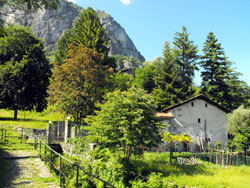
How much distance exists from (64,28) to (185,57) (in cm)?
11639

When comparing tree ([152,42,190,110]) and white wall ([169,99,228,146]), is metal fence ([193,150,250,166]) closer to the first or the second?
white wall ([169,99,228,146])

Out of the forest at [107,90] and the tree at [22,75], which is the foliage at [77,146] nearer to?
the forest at [107,90]

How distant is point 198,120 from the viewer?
2611 cm

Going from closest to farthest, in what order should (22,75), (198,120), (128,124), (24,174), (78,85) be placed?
(24,174) → (128,124) → (78,85) → (198,120) → (22,75)

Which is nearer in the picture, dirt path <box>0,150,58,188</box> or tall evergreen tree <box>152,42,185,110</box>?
dirt path <box>0,150,58,188</box>

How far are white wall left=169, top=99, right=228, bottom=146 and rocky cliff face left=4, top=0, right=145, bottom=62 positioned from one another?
301 ft

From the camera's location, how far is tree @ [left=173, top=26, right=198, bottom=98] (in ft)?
123

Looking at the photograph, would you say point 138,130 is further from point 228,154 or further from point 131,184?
point 228,154

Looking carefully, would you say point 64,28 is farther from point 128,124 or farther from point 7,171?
point 7,171

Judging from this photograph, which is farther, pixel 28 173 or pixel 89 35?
pixel 89 35

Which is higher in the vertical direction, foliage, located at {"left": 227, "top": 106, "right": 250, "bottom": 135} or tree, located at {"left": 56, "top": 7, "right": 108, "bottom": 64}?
tree, located at {"left": 56, "top": 7, "right": 108, "bottom": 64}

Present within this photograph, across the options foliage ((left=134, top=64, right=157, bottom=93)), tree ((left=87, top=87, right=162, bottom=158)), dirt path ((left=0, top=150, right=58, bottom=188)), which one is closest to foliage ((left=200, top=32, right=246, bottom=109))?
foliage ((left=134, top=64, right=157, bottom=93))

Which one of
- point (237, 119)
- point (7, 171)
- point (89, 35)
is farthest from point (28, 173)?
point (237, 119)

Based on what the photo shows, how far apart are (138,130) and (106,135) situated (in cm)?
211
